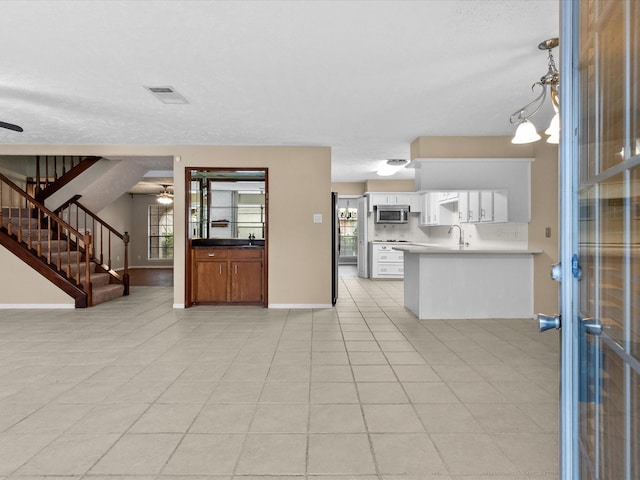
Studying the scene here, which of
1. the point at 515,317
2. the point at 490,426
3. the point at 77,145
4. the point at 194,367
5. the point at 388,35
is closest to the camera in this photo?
the point at 490,426

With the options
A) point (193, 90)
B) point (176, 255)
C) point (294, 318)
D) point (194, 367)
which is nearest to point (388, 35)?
point (193, 90)

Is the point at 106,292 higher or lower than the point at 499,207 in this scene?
lower

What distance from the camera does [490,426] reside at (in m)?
2.30

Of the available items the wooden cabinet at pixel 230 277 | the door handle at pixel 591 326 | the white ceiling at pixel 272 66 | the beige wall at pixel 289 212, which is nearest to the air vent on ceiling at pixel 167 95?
the white ceiling at pixel 272 66

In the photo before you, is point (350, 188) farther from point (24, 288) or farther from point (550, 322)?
point (550, 322)

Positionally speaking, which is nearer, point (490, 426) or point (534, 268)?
point (490, 426)

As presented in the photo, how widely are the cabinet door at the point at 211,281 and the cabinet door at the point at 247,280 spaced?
0.14 m

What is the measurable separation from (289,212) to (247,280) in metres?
1.21

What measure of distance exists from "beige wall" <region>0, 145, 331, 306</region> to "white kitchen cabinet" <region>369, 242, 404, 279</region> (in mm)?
3707

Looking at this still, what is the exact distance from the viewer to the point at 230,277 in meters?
6.26

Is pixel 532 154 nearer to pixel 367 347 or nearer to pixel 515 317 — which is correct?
pixel 515 317

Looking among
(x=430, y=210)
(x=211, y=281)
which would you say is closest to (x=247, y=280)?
(x=211, y=281)

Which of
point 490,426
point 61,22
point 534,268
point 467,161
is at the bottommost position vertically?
point 490,426

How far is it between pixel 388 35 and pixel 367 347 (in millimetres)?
2662
